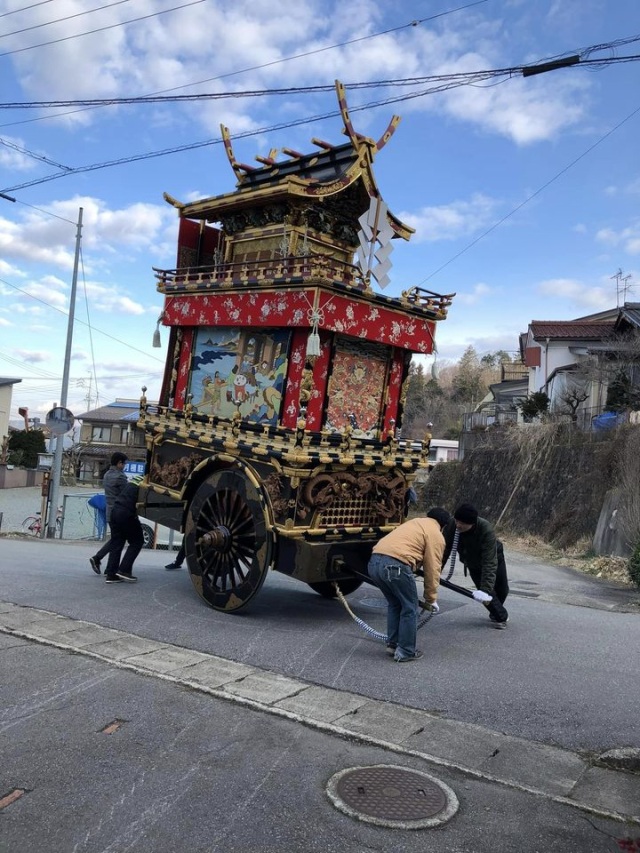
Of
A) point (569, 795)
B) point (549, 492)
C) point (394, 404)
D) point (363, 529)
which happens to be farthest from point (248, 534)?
point (549, 492)

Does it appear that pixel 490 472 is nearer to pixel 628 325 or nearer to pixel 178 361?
pixel 628 325

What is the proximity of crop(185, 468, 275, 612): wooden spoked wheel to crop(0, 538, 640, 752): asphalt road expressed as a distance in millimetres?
326

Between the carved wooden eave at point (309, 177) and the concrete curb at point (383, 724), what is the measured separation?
5757 millimetres

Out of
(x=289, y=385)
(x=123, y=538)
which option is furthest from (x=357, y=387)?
(x=123, y=538)

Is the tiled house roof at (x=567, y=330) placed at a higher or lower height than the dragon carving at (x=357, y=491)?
higher

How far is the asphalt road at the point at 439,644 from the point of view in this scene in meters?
5.45

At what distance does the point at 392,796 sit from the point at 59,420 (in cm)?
1803

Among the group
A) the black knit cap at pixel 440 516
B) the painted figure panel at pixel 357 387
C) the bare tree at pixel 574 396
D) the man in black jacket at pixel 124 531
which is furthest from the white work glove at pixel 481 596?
the bare tree at pixel 574 396

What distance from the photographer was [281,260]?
8.43 metres

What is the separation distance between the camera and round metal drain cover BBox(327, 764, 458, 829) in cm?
372

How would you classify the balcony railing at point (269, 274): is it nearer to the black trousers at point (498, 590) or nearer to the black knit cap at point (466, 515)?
the black knit cap at point (466, 515)

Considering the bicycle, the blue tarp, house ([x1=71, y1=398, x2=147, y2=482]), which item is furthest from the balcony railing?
house ([x1=71, y1=398, x2=147, y2=482])

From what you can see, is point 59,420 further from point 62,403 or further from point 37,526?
point 37,526

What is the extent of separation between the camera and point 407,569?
6457mm
